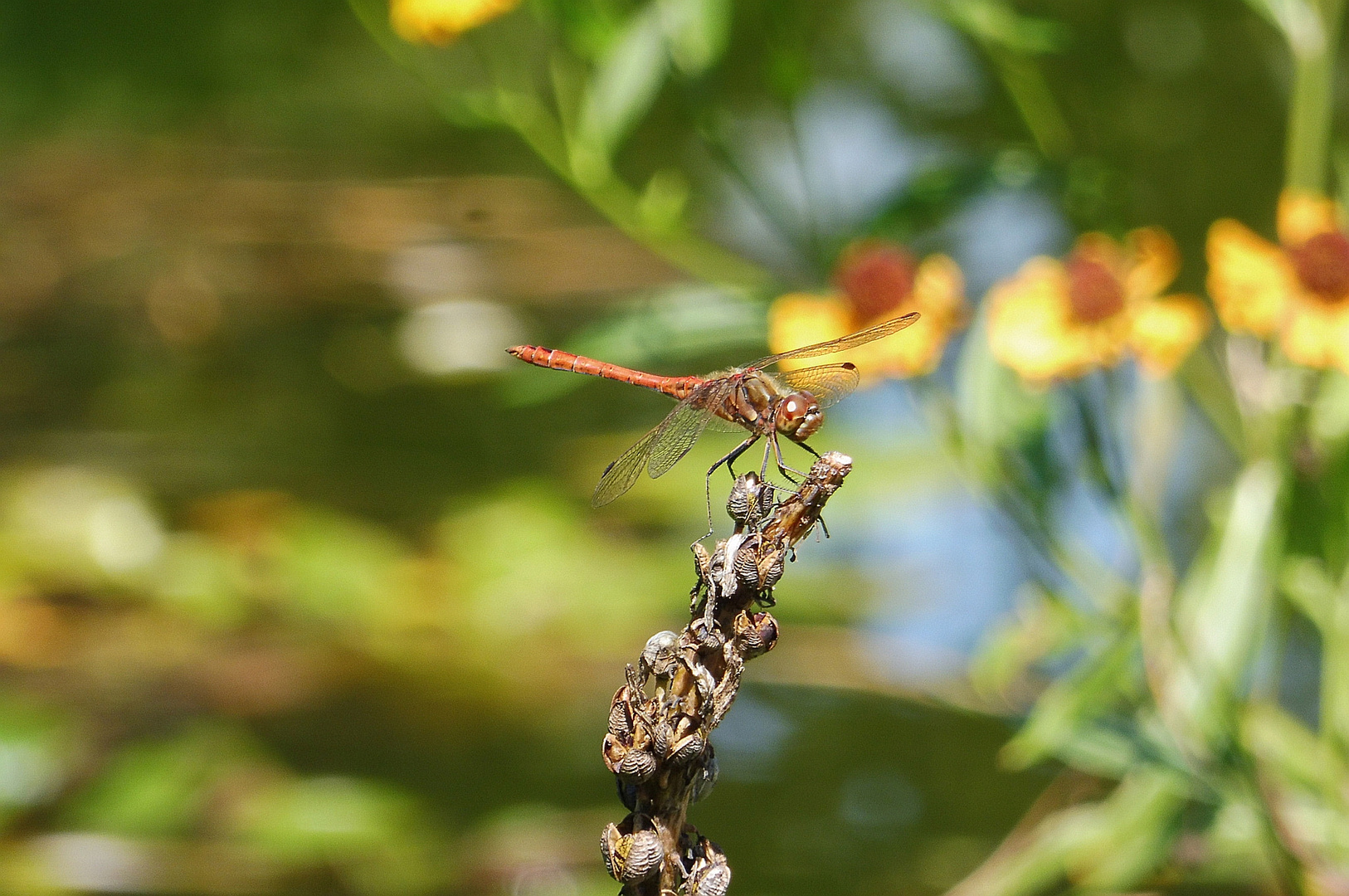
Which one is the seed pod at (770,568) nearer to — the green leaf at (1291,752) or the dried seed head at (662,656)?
the dried seed head at (662,656)

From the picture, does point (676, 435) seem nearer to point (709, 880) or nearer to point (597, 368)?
point (597, 368)

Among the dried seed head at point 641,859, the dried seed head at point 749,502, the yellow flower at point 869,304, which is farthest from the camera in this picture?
the yellow flower at point 869,304

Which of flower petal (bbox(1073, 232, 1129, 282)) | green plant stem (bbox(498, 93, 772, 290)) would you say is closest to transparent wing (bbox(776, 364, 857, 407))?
green plant stem (bbox(498, 93, 772, 290))

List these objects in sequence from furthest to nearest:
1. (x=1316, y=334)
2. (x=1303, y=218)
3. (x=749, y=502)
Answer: (x=1303, y=218)
(x=1316, y=334)
(x=749, y=502)

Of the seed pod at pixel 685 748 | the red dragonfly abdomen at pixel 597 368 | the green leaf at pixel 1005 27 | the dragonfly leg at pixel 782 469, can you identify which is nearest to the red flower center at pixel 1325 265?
the green leaf at pixel 1005 27

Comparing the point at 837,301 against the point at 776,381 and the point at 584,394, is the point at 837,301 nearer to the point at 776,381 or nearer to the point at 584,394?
the point at 776,381

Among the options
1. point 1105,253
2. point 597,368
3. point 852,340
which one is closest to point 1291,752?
point 1105,253
